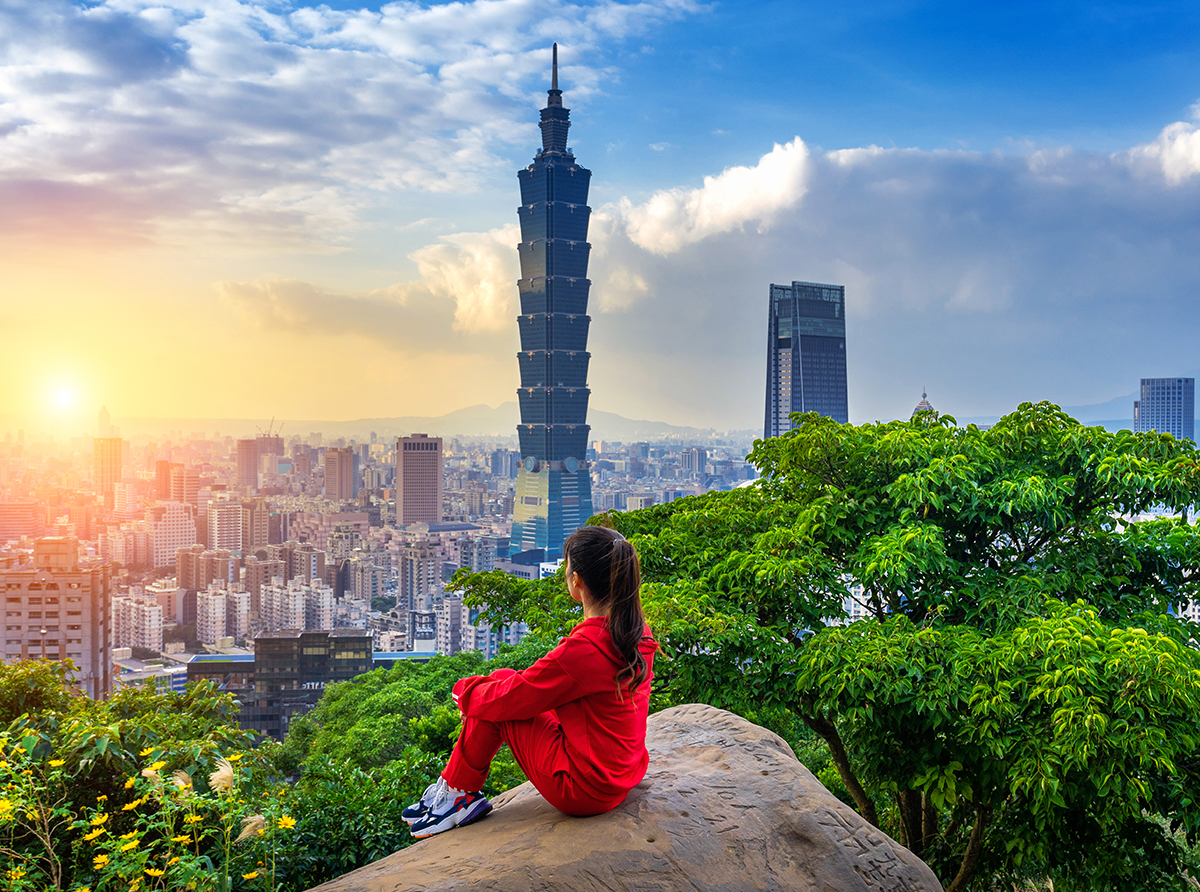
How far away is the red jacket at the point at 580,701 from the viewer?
1.92m

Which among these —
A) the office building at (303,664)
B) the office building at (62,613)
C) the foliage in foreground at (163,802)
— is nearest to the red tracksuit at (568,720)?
the foliage in foreground at (163,802)

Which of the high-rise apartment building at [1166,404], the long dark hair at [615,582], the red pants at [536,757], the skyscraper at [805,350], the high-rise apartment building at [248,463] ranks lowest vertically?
the high-rise apartment building at [248,463]

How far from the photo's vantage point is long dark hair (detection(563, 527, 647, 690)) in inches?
77.3

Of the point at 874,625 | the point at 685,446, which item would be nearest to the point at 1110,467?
the point at 874,625

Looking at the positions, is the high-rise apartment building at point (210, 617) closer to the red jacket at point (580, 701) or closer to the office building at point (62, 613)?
the office building at point (62, 613)

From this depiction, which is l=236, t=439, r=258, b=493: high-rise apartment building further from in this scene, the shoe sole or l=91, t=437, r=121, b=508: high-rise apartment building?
the shoe sole

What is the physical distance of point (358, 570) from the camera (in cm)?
6031

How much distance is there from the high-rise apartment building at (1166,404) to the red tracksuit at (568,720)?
64.5 metres

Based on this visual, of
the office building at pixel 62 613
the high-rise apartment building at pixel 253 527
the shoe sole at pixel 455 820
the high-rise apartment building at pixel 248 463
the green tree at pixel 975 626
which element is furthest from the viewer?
the high-rise apartment building at pixel 248 463

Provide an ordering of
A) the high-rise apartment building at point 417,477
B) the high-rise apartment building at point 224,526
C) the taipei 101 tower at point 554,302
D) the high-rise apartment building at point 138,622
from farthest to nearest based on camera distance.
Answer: the high-rise apartment building at point 417,477
the taipei 101 tower at point 554,302
the high-rise apartment building at point 224,526
the high-rise apartment building at point 138,622

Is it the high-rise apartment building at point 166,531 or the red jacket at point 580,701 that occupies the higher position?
the red jacket at point 580,701

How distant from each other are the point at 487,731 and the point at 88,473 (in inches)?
2774

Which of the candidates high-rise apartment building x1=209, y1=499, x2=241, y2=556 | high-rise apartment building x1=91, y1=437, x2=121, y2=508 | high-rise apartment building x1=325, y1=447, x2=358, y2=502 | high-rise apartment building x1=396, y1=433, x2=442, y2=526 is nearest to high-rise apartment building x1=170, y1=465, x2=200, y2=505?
high-rise apartment building x1=209, y1=499, x2=241, y2=556

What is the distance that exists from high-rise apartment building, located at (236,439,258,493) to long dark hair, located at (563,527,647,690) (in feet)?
278
